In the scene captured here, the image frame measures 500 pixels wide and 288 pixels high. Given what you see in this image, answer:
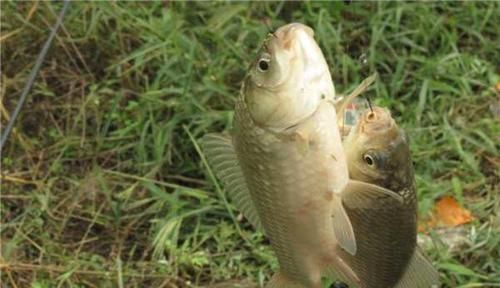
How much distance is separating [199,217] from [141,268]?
34 centimetres

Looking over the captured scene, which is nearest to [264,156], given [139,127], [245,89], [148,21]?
[245,89]

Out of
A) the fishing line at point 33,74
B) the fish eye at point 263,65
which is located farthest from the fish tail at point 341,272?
the fishing line at point 33,74

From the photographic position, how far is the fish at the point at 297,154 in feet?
7.73

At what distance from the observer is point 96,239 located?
435cm

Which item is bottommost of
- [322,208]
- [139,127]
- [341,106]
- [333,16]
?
[139,127]

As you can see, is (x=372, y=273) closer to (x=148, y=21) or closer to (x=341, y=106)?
(x=341, y=106)

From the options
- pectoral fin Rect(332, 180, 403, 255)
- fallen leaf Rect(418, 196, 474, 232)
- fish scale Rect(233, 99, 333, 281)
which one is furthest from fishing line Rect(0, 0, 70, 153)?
pectoral fin Rect(332, 180, 403, 255)

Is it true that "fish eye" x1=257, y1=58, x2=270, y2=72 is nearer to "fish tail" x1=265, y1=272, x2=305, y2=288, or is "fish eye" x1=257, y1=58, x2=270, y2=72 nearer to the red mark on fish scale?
the red mark on fish scale

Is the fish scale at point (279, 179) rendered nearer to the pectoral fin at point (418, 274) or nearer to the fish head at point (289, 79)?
the fish head at point (289, 79)

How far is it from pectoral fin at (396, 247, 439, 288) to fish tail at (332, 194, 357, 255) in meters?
0.36

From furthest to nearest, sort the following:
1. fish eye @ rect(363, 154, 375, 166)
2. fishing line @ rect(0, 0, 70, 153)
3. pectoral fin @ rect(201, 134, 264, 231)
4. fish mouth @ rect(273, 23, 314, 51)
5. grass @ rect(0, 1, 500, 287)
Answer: fishing line @ rect(0, 0, 70, 153) < grass @ rect(0, 1, 500, 287) < pectoral fin @ rect(201, 134, 264, 231) < fish eye @ rect(363, 154, 375, 166) < fish mouth @ rect(273, 23, 314, 51)

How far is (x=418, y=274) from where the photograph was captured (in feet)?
8.79

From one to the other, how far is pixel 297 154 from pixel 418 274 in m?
0.55

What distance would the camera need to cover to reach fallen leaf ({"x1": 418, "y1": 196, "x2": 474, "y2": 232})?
4188mm
